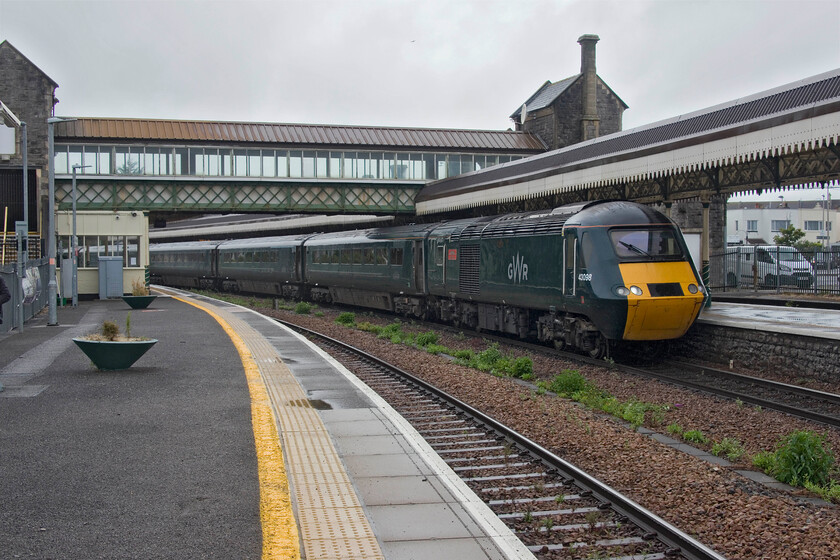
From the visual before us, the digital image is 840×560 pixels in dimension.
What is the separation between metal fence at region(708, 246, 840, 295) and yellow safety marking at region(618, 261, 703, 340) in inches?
493

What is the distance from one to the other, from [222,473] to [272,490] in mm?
804

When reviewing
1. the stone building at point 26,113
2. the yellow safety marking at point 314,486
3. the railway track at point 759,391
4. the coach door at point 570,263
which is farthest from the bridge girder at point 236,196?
the yellow safety marking at point 314,486

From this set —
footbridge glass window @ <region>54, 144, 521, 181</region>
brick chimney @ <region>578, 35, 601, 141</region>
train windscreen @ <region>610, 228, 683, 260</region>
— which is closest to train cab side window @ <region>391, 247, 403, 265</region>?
train windscreen @ <region>610, 228, 683, 260</region>

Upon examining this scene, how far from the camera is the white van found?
29695 millimetres

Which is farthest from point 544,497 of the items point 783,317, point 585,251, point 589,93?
point 589,93

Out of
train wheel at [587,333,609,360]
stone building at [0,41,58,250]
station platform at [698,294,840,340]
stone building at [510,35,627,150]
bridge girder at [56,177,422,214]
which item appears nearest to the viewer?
station platform at [698,294,840,340]

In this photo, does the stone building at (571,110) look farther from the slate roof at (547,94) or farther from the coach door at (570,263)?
the coach door at (570,263)

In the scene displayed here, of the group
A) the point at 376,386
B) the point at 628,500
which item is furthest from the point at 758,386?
the point at 628,500

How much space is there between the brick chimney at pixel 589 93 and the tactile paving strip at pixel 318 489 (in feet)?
135

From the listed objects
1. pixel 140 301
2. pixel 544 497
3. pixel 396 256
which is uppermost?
pixel 396 256

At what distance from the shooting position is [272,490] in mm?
6816

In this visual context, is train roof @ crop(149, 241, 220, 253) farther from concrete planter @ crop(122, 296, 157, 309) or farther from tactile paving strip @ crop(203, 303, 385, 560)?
tactile paving strip @ crop(203, 303, 385, 560)

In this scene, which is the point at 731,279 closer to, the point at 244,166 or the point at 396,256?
the point at 396,256

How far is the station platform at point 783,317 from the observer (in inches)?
605
